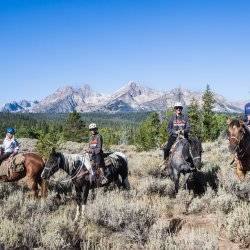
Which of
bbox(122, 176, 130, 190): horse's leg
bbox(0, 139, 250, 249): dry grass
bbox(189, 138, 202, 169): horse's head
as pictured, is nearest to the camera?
bbox(0, 139, 250, 249): dry grass

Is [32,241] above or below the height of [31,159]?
below

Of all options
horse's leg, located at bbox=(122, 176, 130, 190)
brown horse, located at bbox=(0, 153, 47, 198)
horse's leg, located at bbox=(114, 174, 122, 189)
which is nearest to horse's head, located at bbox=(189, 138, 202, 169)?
horse's leg, located at bbox=(122, 176, 130, 190)

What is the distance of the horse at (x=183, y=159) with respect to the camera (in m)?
12.8

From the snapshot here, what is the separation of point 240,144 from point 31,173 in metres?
6.84

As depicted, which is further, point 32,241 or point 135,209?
point 135,209

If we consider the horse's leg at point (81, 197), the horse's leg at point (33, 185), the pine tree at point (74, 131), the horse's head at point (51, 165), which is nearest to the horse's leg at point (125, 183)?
the horse's leg at point (81, 197)

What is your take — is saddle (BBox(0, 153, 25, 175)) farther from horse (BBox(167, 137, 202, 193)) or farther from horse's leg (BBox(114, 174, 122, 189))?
horse (BBox(167, 137, 202, 193))

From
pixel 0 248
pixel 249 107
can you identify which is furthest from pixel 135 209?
pixel 249 107

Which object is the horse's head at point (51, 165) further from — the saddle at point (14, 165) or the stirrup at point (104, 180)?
the saddle at point (14, 165)

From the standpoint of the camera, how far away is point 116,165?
13.9 meters

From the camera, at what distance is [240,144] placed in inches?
496

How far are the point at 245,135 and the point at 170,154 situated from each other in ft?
7.88

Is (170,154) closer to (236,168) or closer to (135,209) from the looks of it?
(236,168)

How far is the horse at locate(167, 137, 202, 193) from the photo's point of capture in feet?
42.0
